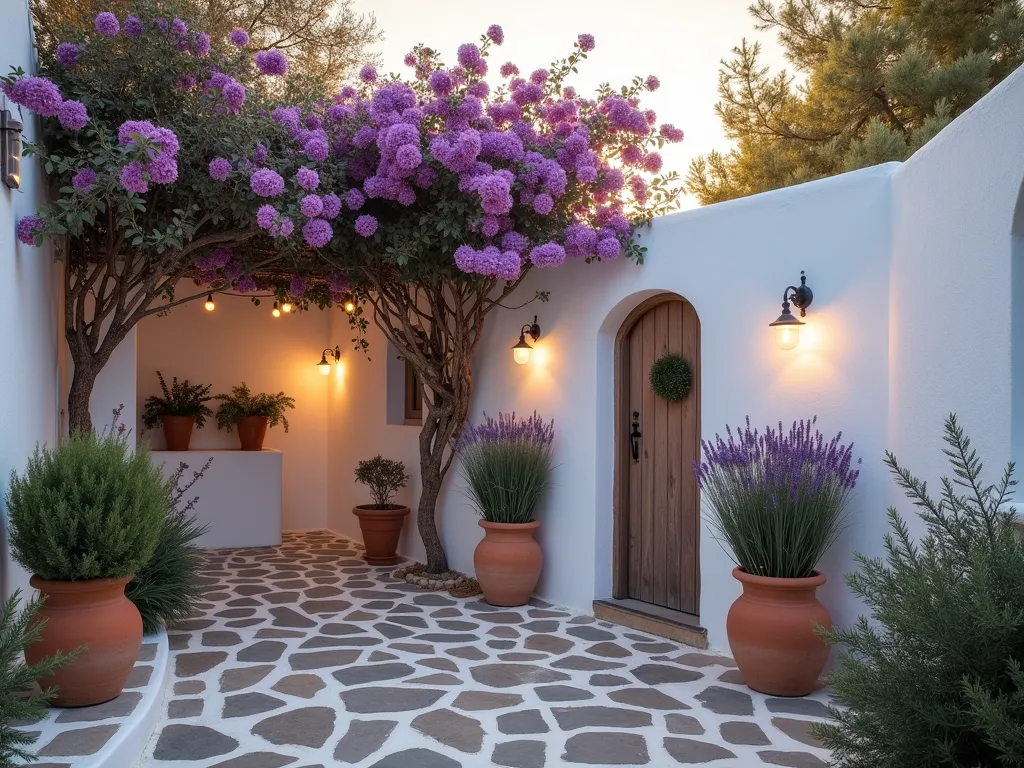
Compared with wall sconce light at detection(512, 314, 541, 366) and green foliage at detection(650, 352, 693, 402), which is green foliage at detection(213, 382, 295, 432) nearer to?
wall sconce light at detection(512, 314, 541, 366)

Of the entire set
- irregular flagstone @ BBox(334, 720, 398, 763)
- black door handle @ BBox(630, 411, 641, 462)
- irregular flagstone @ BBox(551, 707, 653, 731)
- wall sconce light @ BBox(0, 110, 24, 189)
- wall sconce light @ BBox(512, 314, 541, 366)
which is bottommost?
irregular flagstone @ BBox(551, 707, 653, 731)

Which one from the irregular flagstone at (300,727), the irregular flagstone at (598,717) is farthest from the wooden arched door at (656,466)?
the irregular flagstone at (300,727)

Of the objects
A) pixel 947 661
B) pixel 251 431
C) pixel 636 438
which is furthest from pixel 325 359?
pixel 947 661

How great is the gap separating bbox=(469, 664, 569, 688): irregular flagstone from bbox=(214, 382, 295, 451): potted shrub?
5297mm

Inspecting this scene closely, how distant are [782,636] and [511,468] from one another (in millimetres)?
2453

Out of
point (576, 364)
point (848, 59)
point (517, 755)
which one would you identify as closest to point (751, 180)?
point (848, 59)

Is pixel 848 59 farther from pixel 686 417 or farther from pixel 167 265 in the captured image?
pixel 167 265

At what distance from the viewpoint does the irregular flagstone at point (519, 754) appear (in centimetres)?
338

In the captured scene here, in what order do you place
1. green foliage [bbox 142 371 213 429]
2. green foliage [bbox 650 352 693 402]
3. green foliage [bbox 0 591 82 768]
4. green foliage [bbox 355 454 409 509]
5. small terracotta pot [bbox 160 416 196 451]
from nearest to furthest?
green foliage [bbox 0 591 82 768]
green foliage [bbox 650 352 693 402]
green foliage [bbox 355 454 409 509]
small terracotta pot [bbox 160 416 196 451]
green foliage [bbox 142 371 213 429]

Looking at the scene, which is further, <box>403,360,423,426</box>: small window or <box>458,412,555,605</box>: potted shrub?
<box>403,360,423,426</box>: small window

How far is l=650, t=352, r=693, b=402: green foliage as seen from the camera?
552 centimetres

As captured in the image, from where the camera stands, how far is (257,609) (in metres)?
5.96

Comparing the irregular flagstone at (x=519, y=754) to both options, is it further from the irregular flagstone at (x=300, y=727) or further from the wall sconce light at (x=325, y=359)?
the wall sconce light at (x=325, y=359)

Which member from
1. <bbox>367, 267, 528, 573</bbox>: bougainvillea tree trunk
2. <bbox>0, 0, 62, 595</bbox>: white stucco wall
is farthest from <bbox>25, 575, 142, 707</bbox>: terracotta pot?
<bbox>367, 267, 528, 573</bbox>: bougainvillea tree trunk
